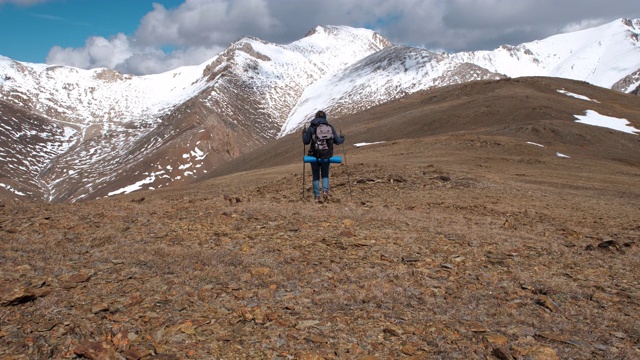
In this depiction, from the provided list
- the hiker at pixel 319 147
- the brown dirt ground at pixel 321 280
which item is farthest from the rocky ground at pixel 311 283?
the hiker at pixel 319 147

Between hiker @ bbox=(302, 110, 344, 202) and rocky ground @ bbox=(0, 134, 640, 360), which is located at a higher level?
hiker @ bbox=(302, 110, 344, 202)

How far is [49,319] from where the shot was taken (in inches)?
217

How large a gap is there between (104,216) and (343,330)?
6966mm

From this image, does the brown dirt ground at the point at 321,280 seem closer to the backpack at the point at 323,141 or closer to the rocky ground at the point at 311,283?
the rocky ground at the point at 311,283

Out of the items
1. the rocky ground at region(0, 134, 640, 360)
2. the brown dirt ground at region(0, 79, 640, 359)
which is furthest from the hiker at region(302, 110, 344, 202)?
the rocky ground at region(0, 134, 640, 360)

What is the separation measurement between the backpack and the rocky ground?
1761 millimetres

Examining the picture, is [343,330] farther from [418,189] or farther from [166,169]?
[166,169]

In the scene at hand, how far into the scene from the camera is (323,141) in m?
14.3

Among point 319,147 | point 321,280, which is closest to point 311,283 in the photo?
point 321,280

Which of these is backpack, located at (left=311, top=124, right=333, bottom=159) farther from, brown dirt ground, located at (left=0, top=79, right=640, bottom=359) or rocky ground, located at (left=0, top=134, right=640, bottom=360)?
rocky ground, located at (left=0, top=134, right=640, bottom=360)

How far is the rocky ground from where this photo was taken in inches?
213

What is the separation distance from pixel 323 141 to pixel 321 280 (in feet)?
24.6

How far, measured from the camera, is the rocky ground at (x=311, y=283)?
5414 millimetres

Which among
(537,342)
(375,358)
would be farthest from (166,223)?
(537,342)
